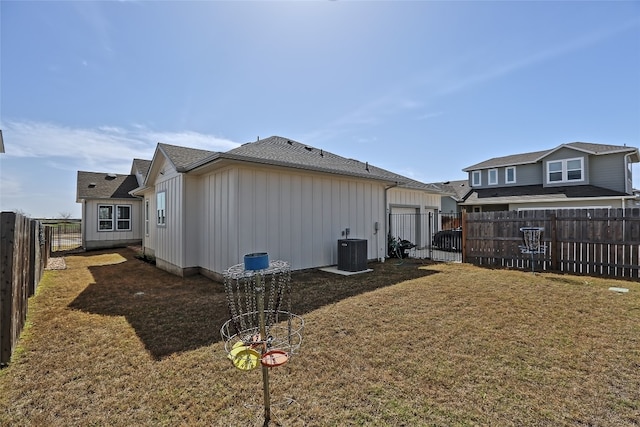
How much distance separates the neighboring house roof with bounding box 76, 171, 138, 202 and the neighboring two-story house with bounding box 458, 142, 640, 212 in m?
21.5

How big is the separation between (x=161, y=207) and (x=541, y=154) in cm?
2223

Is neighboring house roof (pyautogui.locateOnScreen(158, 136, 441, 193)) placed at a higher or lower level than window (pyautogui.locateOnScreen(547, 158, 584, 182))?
lower

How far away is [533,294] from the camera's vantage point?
5.71m

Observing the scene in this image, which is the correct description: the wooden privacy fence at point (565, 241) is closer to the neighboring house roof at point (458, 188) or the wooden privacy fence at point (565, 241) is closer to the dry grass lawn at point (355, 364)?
the dry grass lawn at point (355, 364)

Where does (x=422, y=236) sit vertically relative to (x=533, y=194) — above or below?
below

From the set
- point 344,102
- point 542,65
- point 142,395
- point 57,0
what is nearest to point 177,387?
point 142,395

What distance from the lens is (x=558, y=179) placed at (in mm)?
17688

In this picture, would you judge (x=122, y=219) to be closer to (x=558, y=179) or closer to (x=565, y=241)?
(x=565, y=241)

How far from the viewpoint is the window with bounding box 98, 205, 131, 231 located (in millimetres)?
16359

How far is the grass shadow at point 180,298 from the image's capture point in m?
3.96

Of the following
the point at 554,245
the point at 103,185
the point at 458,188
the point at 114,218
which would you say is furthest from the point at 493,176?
the point at 103,185

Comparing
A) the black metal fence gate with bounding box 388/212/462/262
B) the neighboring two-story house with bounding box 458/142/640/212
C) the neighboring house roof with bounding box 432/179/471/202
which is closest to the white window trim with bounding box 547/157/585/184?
the neighboring two-story house with bounding box 458/142/640/212

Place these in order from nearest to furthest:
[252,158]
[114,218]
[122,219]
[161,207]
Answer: [252,158], [161,207], [114,218], [122,219]

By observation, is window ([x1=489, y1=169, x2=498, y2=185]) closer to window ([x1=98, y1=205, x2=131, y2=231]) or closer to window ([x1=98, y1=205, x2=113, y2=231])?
window ([x1=98, y1=205, x2=131, y2=231])
